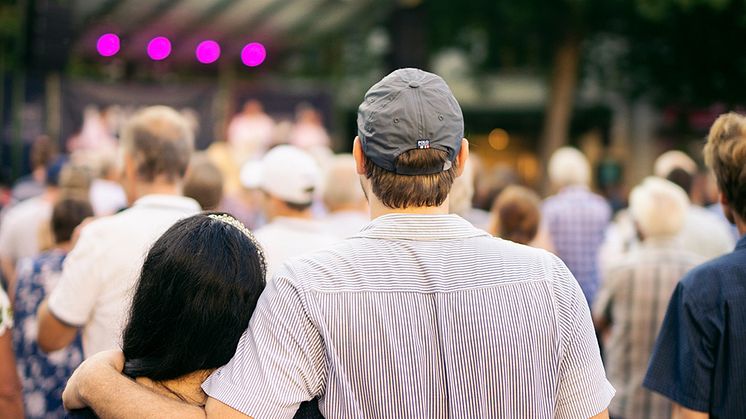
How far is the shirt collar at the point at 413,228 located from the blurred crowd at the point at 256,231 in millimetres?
408

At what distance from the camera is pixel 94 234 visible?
11.0 ft

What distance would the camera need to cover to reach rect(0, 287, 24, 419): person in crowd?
316 cm

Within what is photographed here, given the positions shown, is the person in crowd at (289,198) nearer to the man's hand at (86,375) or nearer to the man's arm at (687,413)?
the man's arm at (687,413)

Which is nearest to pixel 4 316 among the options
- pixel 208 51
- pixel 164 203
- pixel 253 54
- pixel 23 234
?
pixel 164 203

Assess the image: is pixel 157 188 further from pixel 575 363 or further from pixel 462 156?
pixel 575 363

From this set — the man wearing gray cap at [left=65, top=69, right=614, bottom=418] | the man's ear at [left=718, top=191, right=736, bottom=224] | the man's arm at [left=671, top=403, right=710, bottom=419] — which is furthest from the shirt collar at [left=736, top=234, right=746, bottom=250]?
the man wearing gray cap at [left=65, top=69, right=614, bottom=418]

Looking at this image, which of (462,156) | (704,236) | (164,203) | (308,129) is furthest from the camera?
(308,129)

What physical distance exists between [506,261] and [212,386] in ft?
2.26

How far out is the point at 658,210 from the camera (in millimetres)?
5039

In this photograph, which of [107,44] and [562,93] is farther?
[562,93]

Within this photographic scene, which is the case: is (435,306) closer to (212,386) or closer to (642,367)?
(212,386)

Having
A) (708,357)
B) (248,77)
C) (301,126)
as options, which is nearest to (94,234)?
(708,357)

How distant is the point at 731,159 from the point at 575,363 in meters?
1.21

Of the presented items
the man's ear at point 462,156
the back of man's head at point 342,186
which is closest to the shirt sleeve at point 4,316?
the man's ear at point 462,156
